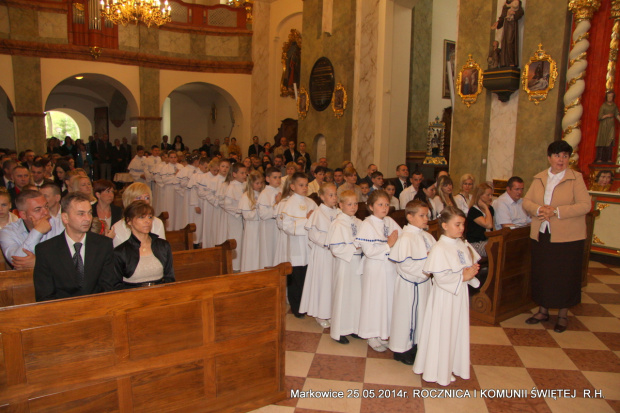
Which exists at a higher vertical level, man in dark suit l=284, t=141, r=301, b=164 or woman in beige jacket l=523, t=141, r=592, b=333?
man in dark suit l=284, t=141, r=301, b=164

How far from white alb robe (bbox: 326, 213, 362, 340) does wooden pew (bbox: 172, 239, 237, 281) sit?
3.21 feet

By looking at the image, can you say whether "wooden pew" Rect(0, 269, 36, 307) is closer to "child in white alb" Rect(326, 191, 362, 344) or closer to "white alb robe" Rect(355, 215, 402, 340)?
"child in white alb" Rect(326, 191, 362, 344)

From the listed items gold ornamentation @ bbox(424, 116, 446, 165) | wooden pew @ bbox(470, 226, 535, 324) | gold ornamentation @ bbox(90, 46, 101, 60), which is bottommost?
wooden pew @ bbox(470, 226, 535, 324)

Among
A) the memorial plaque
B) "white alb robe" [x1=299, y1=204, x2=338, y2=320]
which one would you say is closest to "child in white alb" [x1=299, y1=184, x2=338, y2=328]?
"white alb robe" [x1=299, y1=204, x2=338, y2=320]

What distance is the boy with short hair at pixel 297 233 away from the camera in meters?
5.31

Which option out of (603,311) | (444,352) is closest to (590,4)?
(603,311)

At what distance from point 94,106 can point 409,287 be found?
917 inches

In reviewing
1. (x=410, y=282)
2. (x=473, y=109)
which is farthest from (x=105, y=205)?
(x=473, y=109)

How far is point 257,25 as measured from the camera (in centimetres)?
1717

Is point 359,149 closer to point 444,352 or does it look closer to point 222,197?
point 222,197

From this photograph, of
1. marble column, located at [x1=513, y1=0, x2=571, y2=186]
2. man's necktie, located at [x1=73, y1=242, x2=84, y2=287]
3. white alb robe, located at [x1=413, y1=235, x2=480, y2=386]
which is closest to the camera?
man's necktie, located at [x1=73, y1=242, x2=84, y2=287]

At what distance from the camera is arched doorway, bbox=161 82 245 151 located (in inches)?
873

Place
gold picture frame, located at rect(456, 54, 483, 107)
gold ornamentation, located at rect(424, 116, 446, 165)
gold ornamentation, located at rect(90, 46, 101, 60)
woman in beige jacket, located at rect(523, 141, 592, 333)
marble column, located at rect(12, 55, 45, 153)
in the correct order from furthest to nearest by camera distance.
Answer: gold ornamentation, located at rect(90, 46, 101, 60), marble column, located at rect(12, 55, 45, 153), gold ornamentation, located at rect(424, 116, 446, 165), gold picture frame, located at rect(456, 54, 483, 107), woman in beige jacket, located at rect(523, 141, 592, 333)

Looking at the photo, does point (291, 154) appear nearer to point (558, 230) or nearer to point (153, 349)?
point (558, 230)
